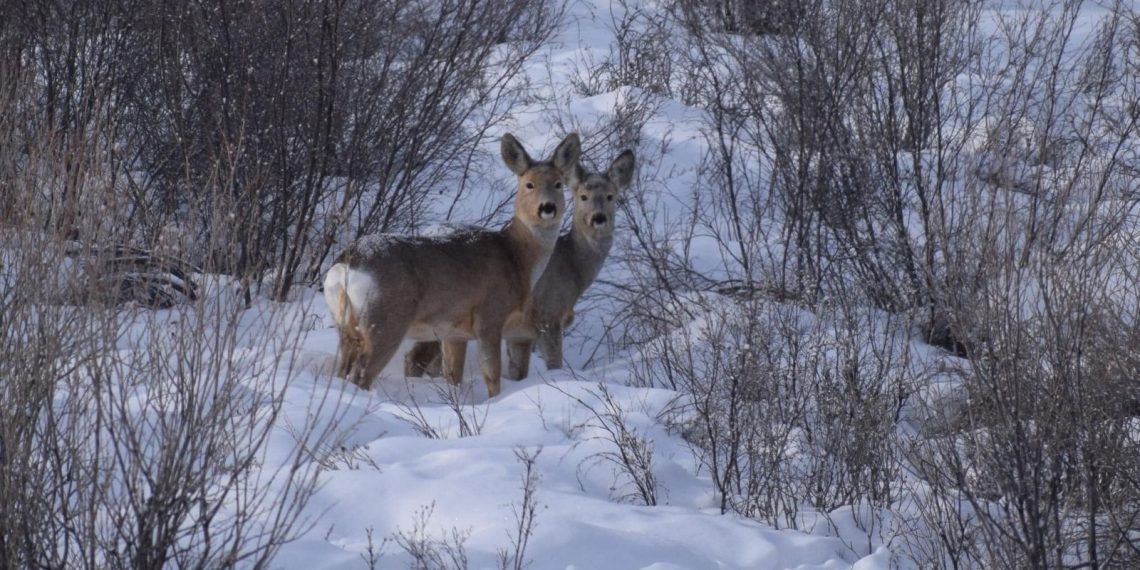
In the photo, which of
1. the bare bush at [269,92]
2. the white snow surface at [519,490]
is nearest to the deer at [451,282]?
the white snow surface at [519,490]

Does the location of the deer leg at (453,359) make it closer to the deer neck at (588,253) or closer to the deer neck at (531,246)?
the deer neck at (531,246)

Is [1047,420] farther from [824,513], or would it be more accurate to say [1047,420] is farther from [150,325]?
[150,325]

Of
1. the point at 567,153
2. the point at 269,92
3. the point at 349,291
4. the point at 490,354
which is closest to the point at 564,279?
the point at 567,153

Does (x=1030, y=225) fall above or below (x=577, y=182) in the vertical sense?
below

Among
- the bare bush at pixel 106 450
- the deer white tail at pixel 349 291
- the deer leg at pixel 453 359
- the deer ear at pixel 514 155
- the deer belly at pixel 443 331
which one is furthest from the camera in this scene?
the deer ear at pixel 514 155

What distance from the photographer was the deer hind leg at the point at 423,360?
939 centimetres

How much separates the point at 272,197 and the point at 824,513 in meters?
5.69

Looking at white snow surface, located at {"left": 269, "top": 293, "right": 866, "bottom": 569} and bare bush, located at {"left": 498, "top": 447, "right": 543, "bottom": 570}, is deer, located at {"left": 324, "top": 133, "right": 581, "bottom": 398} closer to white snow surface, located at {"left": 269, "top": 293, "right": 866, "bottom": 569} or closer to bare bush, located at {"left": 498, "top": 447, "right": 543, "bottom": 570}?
white snow surface, located at {"left": 269, "top": 293, "right": 866, "bottom": 569}

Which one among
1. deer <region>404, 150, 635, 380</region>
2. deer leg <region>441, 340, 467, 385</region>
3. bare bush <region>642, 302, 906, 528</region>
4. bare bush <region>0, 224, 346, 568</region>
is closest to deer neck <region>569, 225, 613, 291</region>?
deer <region>404, 150, 635, 380</region>

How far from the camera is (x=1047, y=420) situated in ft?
15.9

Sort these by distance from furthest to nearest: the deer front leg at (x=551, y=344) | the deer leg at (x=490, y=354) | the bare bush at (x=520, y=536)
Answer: the deer front leg at (x=551, y=344), the deer leg at (x=490, y=354), the bare bush at (x=520, y=536)

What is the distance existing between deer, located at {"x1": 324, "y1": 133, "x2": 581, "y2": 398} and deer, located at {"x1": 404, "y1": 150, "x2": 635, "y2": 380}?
32 cm

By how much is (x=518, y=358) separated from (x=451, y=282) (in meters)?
1.12

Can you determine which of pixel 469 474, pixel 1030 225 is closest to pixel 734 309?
pixel 469 474
